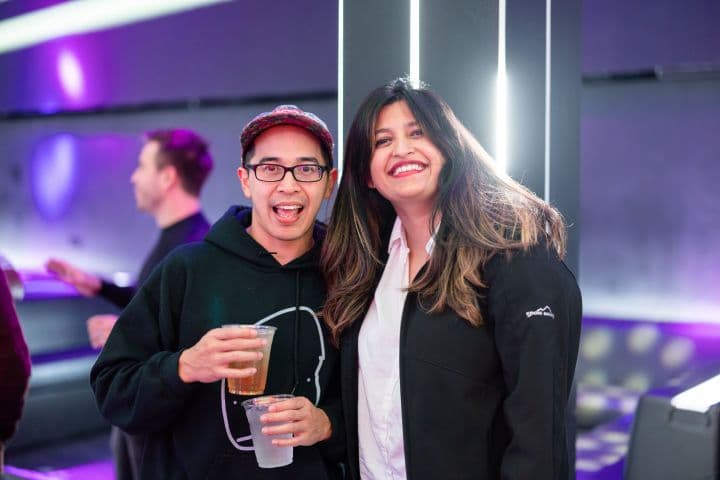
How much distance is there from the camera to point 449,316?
154cm

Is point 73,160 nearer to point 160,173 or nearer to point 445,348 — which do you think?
point 160,173

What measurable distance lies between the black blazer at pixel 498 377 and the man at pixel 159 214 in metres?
1.57

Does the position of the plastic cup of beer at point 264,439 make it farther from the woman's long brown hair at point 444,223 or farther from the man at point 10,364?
the man at point 10,364

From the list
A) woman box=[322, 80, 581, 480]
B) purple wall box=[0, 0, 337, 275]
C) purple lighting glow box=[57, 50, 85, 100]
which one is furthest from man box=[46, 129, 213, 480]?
purple lighting glow box=[57, 50, 85, 100]

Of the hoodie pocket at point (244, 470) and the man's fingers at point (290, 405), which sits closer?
the man's fingers at point (290, 405)

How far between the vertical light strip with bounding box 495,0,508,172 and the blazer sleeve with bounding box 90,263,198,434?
33.9 inches

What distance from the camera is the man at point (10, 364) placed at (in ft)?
6.51

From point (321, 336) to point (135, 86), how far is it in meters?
4.36

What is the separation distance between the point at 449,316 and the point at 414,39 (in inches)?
32.7

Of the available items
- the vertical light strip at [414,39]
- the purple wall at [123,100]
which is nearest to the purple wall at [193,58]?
the purple wall at [123,100]

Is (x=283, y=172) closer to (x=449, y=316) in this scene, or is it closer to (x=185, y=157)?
(x=449, y=316)

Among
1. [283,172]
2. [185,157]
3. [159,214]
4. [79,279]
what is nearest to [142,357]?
[283,172]

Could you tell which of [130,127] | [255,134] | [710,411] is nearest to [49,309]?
[130,127]

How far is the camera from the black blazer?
4.71 ft
